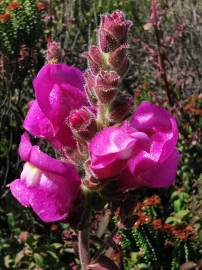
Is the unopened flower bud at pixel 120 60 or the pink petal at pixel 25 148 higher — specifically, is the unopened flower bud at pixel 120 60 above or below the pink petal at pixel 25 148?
above

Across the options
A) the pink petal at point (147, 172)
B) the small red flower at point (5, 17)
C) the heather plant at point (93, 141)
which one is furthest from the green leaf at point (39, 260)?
the pink petal at point (147, 172)

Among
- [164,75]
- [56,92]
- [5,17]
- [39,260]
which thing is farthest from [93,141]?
[164,75]

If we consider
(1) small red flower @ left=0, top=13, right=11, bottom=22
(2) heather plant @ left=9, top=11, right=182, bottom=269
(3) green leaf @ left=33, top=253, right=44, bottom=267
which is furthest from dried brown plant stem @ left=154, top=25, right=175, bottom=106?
(2) heather plant @ left=9, top=11, right=182, bottom=269

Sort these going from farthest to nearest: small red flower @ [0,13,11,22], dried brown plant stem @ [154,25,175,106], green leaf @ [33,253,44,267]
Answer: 1. dried brown plant stem @ [154,25,175,106]
2. small red flower @ [0,13,11,22]
3. green leaf @ [33,253,44,267]

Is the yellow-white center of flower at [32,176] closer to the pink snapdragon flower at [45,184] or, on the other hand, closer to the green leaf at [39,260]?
the pink snapdragon flower at [45,184]

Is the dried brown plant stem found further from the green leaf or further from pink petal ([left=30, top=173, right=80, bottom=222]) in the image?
pink petal ([left=30, top=173, right=80, bottom=222])

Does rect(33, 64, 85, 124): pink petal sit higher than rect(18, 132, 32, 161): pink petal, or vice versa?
rect(33, 64, 85, 124): pink petal
